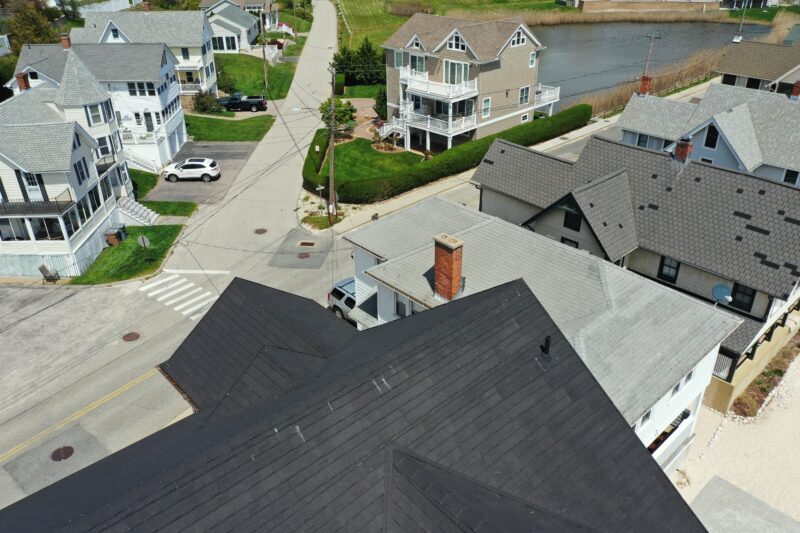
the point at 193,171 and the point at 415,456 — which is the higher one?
the point at 415,456

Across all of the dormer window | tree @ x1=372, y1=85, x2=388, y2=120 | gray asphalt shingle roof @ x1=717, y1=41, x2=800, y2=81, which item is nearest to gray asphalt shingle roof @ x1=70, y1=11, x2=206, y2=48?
tree @ x1=372, y1=85, x2=388, y2=120

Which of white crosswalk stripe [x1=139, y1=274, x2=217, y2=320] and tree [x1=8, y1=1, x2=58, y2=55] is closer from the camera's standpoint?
white crosswalk stripe [x1=139, y1=274, x2=217, y2=320]

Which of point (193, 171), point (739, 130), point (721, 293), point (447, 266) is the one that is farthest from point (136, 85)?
point (721, 293)

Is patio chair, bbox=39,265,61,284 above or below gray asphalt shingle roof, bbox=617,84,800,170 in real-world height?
below

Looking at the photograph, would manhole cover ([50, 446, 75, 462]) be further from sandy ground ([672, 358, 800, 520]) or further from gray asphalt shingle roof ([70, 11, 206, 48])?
gray asphalt shingle roof ([70, 11, 206, 48])

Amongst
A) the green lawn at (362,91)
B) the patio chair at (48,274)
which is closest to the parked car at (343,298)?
the patio chair at (48,274)

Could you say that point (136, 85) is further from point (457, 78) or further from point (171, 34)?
point (457, 78)

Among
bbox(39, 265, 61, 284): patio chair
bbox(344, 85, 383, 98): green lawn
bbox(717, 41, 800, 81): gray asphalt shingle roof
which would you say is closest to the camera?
bbox(39, 265, 61, 284): patio chair
